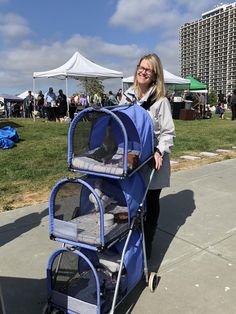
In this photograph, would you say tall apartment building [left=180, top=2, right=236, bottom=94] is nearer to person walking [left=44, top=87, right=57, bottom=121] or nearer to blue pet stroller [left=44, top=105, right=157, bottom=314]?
person walking [left=44, top=87, right=57, bottom=121]

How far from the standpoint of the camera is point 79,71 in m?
18.3

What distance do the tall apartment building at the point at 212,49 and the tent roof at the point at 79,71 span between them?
66.6 m

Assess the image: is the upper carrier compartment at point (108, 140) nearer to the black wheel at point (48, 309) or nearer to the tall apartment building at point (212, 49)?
the black wheel at point (48, 309)

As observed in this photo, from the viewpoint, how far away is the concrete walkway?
9.60ft

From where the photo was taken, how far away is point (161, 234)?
4.21 metres

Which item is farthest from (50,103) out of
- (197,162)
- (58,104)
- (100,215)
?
(100,215)

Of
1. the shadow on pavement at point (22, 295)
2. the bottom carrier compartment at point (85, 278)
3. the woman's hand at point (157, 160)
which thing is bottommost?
the shadow on pavement at point (22, 295)

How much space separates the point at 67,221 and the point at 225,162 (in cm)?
595

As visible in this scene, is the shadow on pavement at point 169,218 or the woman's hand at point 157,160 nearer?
the woman's hand at point 157,160

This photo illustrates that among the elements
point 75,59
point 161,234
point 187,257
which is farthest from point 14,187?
point 75,59

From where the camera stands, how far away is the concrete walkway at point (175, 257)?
2.93 meters

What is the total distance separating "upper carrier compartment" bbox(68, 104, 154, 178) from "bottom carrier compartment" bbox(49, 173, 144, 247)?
0.14 m

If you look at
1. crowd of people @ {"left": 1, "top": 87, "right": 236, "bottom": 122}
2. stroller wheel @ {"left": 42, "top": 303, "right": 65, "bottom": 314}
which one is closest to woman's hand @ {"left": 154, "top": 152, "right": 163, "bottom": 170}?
stroller wheel @ {"left": 42, "top": 303, "right": 65, "bottom": 314}

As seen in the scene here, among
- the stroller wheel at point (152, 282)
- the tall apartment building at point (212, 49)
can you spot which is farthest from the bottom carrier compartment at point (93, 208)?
the tall apartment building at point (212, 49)
